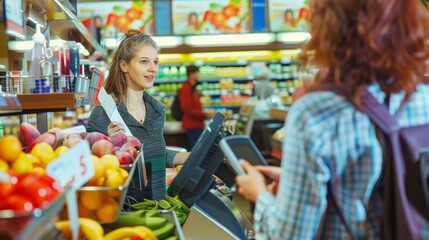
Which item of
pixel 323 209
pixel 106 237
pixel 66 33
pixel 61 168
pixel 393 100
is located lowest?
pixel 106 237

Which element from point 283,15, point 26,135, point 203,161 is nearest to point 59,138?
point 26,135

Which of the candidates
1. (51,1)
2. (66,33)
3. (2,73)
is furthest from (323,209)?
(66,33)

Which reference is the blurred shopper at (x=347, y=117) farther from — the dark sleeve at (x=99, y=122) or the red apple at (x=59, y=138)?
the dark sleeve at (x=99, y=122)

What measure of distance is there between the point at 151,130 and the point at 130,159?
3.38 feet

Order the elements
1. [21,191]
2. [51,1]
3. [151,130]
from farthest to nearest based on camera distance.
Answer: [51,1] < [151,130] < [21,191]

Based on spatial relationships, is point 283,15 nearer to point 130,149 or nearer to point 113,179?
point 130,149

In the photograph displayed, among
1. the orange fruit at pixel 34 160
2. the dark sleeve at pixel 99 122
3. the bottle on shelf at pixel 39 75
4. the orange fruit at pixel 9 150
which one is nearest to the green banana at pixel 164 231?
the orange fruit at pixel 34 160

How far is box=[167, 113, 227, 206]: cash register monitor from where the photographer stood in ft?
6.54

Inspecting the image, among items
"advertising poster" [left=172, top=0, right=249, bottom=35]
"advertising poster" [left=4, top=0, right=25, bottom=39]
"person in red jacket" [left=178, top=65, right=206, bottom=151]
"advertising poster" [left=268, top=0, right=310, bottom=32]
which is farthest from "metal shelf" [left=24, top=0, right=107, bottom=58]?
"advertising poster" [left=268, top=0, right=310, bottom=32]

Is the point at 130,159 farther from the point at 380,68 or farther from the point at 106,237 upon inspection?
the point at 380,68

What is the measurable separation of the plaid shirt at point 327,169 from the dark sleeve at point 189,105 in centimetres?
826

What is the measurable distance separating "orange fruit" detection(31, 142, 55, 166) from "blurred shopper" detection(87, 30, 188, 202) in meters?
1.07

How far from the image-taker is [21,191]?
146 cm

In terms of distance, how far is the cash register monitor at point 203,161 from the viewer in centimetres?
199
